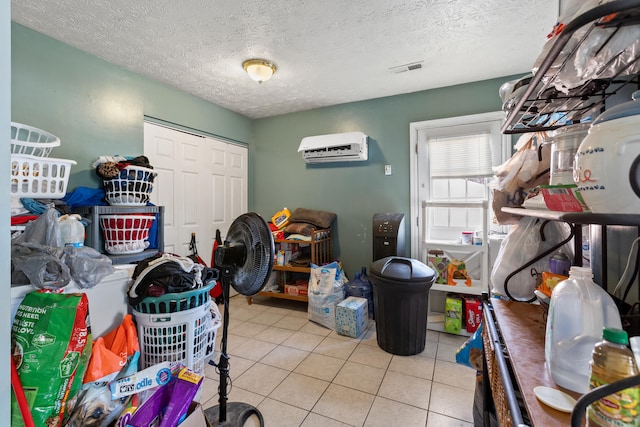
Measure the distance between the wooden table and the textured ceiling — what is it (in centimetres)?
177

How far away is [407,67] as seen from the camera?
2553mm

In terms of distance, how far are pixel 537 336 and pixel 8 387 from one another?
4.88 feet

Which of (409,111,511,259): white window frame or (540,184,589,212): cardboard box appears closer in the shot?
(540,184,589,212): cardboard box

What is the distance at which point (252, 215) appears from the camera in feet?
4.57

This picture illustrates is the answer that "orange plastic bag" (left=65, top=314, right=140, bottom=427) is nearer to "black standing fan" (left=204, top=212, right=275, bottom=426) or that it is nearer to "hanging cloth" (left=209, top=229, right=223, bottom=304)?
"black standing fan" (left=204, top=212, right=275, bottom=426)

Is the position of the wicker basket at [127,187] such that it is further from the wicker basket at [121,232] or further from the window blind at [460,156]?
the window blind at [460,156]

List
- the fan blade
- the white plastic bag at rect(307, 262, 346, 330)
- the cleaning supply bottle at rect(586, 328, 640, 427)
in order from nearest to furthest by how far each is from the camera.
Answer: the cleaning supply bottle at rect(586, 328, 640, 427) → the fan blade → the white plastic bag at rect(307, 262, 346, 330)

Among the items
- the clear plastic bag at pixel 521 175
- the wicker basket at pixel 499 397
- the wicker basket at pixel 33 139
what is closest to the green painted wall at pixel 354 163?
the clear plastic bag at pixel 521 175

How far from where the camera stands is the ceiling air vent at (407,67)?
2498mm

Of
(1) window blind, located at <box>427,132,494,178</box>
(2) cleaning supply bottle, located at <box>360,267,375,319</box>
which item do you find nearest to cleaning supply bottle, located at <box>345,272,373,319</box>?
(2) cleaning supply bottle, located at <box>360,267,375,319</box>

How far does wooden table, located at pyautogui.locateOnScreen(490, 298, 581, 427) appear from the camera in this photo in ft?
1.84

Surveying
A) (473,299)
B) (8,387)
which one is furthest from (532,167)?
(473,299)

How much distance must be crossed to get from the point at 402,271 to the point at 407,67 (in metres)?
1.79

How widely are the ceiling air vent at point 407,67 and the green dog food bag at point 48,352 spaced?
2730 millimetres
